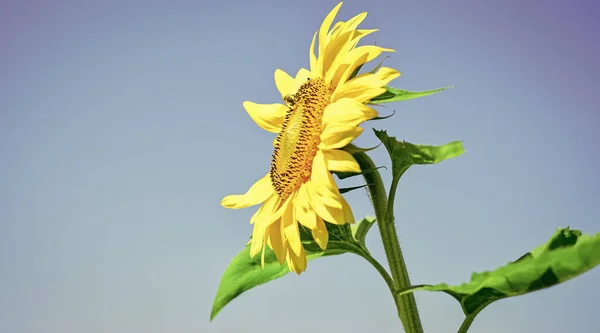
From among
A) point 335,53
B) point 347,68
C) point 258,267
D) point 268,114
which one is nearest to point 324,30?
point 335,53

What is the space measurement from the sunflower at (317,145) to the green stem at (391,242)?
0.13 meters

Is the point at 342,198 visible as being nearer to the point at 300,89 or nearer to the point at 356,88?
the point at 356,88

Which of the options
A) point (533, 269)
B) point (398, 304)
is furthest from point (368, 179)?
point (533, 269)

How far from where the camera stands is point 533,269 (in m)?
1.59

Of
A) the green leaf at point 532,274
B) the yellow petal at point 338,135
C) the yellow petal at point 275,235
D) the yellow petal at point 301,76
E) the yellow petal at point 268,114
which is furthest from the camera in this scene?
the yellow petal at point 268,114

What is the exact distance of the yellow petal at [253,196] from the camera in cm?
215

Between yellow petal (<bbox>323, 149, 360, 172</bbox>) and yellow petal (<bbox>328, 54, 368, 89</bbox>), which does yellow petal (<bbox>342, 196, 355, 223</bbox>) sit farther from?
yellow petal (<bbox>328, 54, 368, 89</bbox>)

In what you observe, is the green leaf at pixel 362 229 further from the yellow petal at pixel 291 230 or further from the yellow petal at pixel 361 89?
the yellow petal at pixel 361 89

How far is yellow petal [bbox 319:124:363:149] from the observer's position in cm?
173

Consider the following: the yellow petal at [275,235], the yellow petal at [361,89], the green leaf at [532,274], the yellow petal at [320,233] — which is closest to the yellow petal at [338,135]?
the yellow petal at [361,89]

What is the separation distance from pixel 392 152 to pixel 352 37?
1.18 feet

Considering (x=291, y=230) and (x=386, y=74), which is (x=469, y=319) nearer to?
(x=291, y=230)

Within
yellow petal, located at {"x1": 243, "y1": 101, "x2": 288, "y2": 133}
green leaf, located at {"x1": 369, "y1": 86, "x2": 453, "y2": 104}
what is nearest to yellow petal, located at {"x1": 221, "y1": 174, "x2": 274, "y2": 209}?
yellow petal, located at {"x1": 243, "y1": 101, "x2": 288, "y2": 133}

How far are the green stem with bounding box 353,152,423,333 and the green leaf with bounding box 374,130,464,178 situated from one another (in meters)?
0.06
